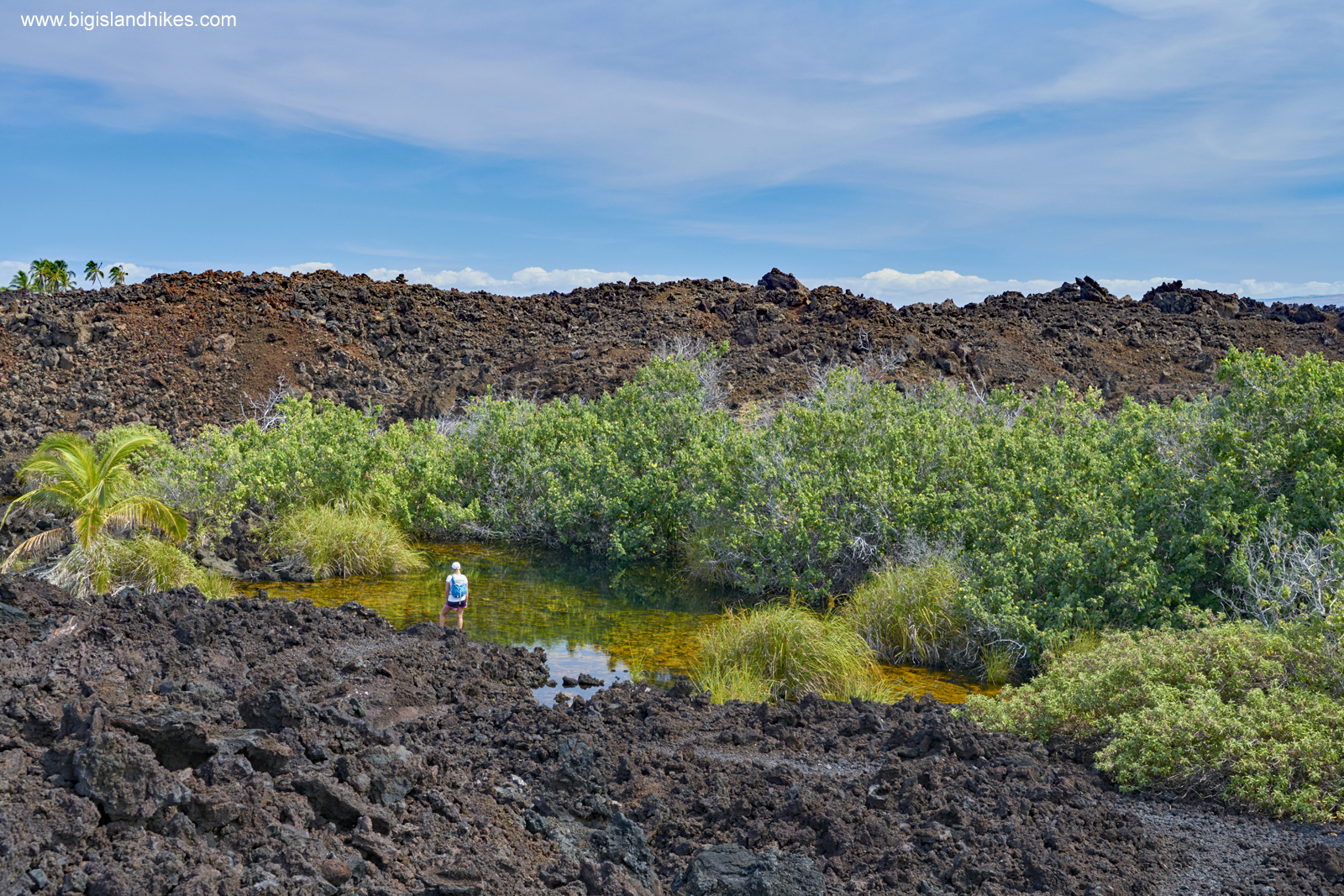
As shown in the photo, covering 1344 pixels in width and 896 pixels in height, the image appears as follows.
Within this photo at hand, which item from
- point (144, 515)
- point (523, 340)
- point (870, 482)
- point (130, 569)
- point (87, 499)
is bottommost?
point (130, 569)

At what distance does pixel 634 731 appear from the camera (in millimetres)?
7707

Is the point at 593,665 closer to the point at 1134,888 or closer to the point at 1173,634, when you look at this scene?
the point at 1173,634

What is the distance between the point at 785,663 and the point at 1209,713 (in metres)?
4.07

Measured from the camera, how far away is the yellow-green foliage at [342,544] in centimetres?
1517

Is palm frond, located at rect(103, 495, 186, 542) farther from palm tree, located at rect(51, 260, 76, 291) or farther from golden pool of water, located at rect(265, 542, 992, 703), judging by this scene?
palm tree, located at rect(51, 260, 76, 291)

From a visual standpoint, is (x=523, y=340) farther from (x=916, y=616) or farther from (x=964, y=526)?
(x=916, y=616)

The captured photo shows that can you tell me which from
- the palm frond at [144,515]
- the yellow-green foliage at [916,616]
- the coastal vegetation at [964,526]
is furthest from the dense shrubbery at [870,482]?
the palm frond at [144,515]

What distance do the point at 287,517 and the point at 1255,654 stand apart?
13713 mm

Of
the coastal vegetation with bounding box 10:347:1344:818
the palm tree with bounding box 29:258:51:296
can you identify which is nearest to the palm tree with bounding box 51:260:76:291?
the palm tree with bounding box 29:258:51:296

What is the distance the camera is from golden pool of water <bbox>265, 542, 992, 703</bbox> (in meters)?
11.0

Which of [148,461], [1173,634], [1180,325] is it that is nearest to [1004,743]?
[1173,634]

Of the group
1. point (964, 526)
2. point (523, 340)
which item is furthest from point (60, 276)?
point (964, 526)

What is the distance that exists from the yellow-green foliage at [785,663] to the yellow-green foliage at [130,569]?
6625mm

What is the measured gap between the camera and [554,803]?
6105 millimetres
